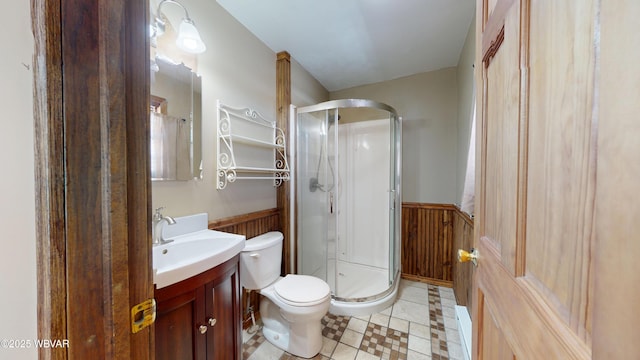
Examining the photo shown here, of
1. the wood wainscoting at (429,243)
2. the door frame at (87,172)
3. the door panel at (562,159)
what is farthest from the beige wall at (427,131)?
the door frame at (87,172)

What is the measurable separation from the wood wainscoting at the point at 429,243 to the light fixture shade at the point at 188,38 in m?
2.46

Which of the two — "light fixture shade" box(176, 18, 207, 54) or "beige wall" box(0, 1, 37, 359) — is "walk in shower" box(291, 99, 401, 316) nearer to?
"light fixture shade" box(176, 18, 207, 54)

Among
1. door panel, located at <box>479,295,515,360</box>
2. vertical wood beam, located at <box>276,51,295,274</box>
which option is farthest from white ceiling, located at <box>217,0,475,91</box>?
door panel, located at <box>479,295,515,360</box>

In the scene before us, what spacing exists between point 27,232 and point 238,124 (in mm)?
1440

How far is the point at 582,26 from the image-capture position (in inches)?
12.2

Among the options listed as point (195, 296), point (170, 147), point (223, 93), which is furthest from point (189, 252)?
point (223, 93)

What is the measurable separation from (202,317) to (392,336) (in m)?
1.40

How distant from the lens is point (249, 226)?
5.98ft

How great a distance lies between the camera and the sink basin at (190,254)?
0.86 m

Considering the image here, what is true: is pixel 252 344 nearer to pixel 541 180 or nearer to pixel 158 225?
pixel 158 225

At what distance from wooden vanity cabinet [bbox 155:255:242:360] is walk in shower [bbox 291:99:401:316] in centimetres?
107

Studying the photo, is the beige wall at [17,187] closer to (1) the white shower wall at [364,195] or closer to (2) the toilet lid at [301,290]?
(2) the toilet lid at [301,290]

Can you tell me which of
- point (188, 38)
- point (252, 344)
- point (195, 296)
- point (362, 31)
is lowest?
point (252, 344)

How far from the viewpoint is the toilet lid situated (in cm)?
146
